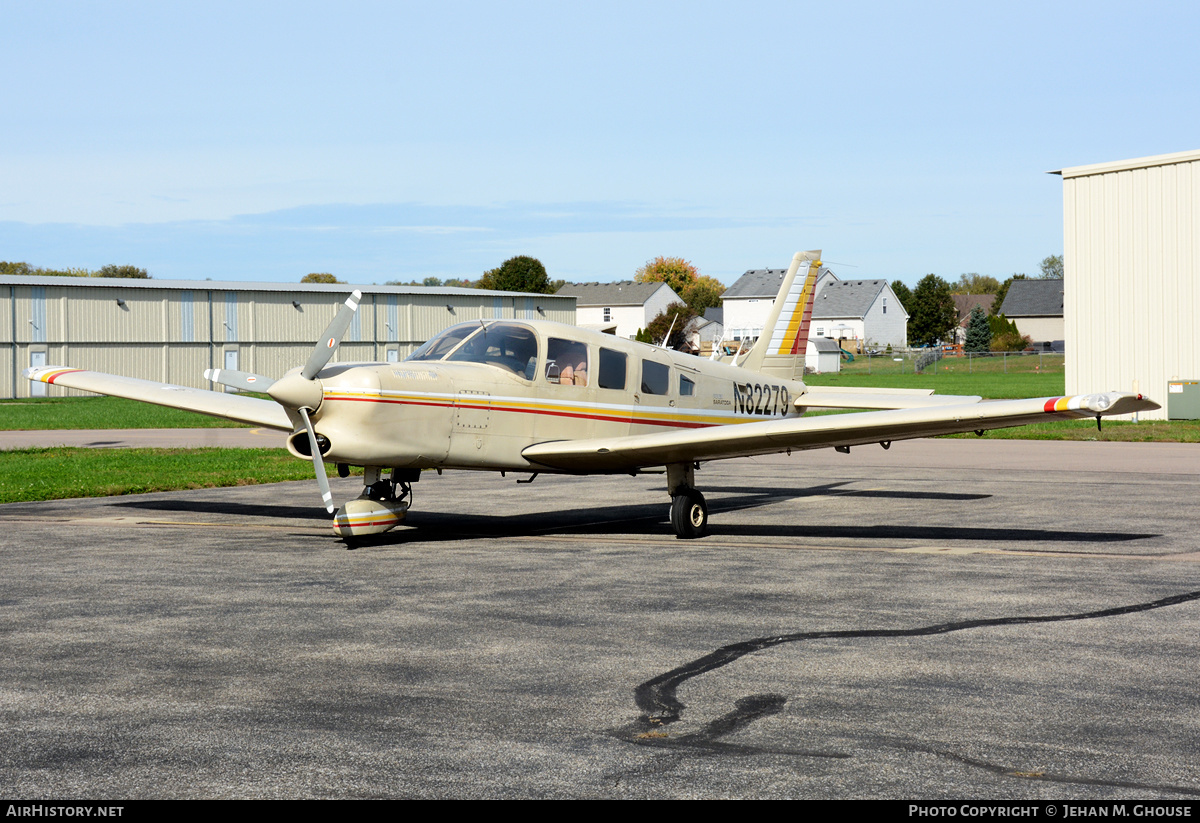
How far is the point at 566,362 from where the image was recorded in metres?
13.8

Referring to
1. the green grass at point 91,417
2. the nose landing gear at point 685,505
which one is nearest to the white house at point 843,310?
the green grass at point 91,417

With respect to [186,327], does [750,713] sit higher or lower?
lower

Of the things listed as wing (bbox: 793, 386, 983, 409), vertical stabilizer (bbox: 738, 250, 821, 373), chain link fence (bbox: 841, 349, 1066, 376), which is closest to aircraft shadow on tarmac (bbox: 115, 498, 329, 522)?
vertical stabilizer (bbox: 738, 250, 821, 373)

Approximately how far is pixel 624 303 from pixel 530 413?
5241 inches

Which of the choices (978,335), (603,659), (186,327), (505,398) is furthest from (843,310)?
(603,659)

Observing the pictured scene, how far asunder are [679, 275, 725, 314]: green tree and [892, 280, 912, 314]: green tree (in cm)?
2531

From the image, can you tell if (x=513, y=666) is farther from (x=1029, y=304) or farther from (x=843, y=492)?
(x=1029, y=304)

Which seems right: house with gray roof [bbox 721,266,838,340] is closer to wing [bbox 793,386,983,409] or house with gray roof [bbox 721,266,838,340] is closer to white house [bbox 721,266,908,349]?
white house [bbox 721,266,908,349]

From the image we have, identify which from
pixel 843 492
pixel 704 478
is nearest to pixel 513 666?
pixel 843 492

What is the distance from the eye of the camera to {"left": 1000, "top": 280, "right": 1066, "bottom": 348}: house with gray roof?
130125 millimetres

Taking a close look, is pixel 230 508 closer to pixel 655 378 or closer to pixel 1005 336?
pixel 655 378

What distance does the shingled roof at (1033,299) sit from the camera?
428ft

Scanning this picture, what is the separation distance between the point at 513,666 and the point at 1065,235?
33605 millimetres

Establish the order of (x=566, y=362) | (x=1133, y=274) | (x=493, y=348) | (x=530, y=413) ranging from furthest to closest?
(x=1133, y=274)
(x=566, y=362)
(x=493, y=348)
(x=530, y=413)
